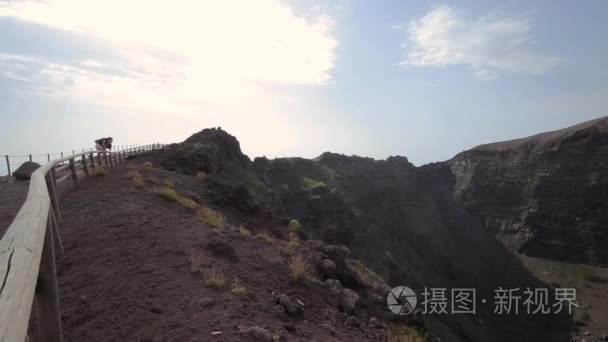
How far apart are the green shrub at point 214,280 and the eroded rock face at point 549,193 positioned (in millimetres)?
77838

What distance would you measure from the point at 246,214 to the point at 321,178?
52.5m

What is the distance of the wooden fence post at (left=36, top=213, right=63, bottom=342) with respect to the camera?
2961mm

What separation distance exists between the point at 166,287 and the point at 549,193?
8388cm

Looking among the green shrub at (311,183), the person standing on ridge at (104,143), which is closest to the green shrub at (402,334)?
the person standing on ridge at (104,143)

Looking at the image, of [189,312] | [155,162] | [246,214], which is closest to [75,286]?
[189,312]

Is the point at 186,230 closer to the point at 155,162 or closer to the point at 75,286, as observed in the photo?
the point at 75,286

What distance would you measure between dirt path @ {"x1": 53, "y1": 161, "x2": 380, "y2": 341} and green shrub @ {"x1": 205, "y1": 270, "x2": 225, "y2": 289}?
92 millimetres

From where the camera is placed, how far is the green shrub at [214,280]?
22.0 ft

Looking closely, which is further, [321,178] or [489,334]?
[321,178]

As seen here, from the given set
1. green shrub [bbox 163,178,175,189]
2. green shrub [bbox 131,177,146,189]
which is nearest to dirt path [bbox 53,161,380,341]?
green shrub [bbox 131,177,146,189]

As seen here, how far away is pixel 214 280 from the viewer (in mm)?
6715

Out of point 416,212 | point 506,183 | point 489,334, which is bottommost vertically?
point 489,334

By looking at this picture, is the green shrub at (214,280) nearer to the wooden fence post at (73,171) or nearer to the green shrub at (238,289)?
the green shrub at (238,289)

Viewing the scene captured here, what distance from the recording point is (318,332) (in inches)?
254
